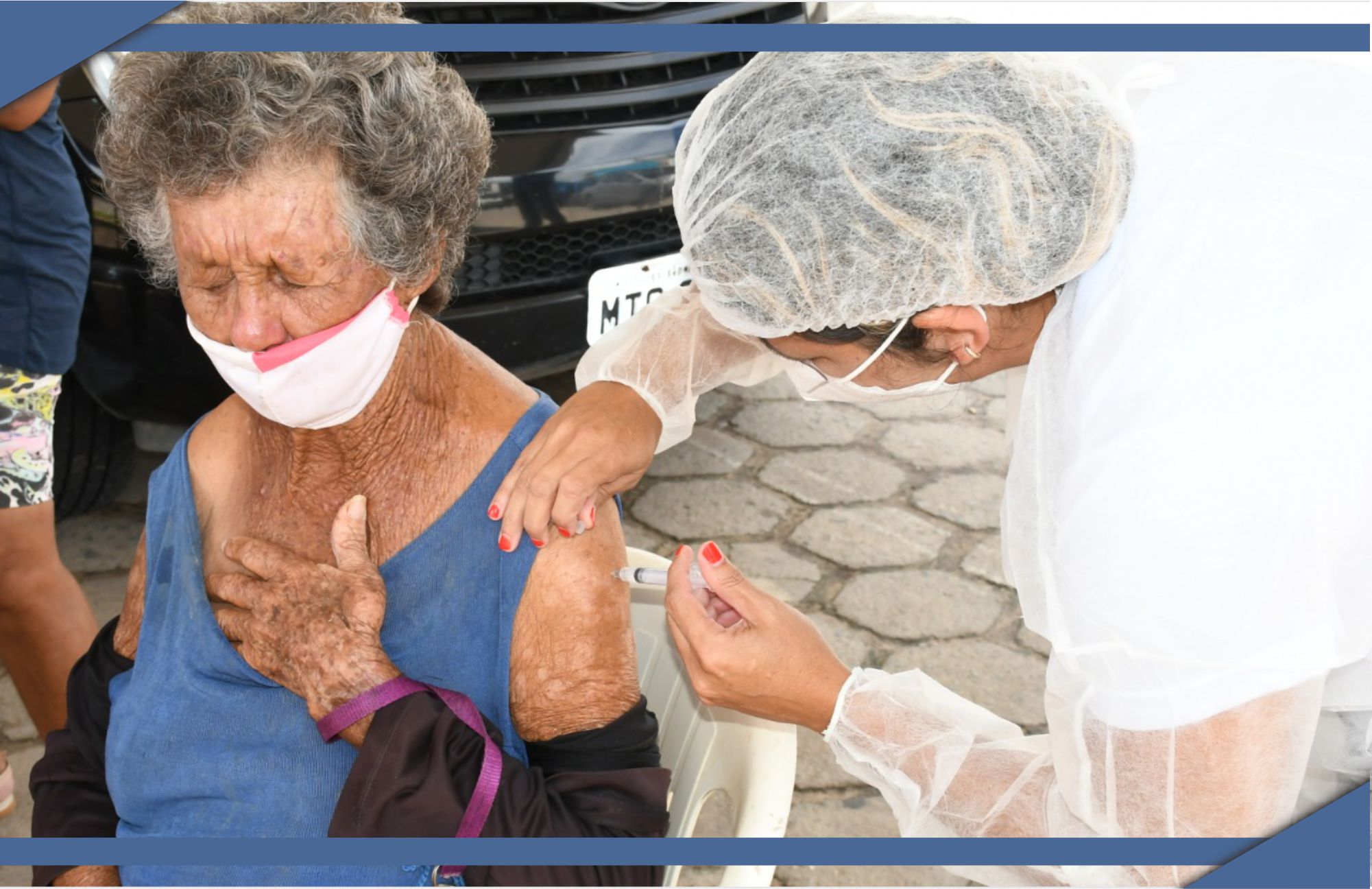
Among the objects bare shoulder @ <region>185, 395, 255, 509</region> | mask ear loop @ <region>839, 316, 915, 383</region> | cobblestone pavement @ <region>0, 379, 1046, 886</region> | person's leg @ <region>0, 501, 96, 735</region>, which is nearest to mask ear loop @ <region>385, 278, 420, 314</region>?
bare shoulder @ <region>185, 395, 255, 509</region>

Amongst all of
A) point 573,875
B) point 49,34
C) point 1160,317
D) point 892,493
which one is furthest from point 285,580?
point 892,493

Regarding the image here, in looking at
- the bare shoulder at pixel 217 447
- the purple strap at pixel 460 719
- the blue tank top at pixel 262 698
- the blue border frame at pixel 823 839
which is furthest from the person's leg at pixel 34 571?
the blue border frame at pixel 823 839

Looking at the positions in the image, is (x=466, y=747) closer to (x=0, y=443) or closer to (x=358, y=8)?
(x=358, y=8)

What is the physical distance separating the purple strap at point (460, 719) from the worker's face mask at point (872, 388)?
63 cm

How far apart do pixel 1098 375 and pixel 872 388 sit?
1.21 ft

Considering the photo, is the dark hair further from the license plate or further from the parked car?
the parked car

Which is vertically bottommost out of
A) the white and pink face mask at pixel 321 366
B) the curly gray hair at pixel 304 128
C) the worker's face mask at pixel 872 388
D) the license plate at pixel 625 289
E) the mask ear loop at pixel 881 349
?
the license plate at pixel 625 289

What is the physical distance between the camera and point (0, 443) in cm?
223

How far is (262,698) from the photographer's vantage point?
1.67m

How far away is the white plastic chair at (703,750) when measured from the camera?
1.52 meters

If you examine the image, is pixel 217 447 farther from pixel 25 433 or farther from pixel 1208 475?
pixel 1208 475

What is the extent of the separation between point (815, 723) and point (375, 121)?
0.93m

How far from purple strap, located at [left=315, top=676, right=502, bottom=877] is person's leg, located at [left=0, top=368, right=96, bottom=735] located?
42.9 inches

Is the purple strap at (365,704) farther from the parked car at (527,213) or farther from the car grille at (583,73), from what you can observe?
the car grille at (583,73)
